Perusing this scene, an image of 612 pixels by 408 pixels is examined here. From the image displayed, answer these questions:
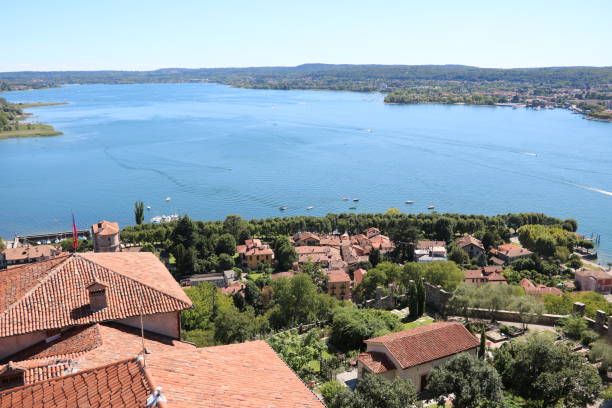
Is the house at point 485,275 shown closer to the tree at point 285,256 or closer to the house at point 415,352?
the tree at point 285,256

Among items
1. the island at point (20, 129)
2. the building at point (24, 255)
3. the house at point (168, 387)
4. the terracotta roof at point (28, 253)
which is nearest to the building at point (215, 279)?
the building at point (24, 255)

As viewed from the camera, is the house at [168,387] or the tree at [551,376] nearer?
the house at [168,387]

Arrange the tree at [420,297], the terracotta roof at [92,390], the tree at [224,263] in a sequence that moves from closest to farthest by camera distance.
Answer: the terracotta roof at [92,390], the tree at [420,297], the tree at [224,263]

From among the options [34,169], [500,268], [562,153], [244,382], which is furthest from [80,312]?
[562,153]

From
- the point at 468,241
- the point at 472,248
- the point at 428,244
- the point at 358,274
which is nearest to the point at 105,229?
the point at 358,274

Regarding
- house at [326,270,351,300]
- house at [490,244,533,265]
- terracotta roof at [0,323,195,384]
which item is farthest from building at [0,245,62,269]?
house at [490,244,533,265]

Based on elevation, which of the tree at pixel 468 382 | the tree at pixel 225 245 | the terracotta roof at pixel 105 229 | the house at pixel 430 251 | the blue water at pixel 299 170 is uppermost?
the terracotta roof at pixel 105 229
